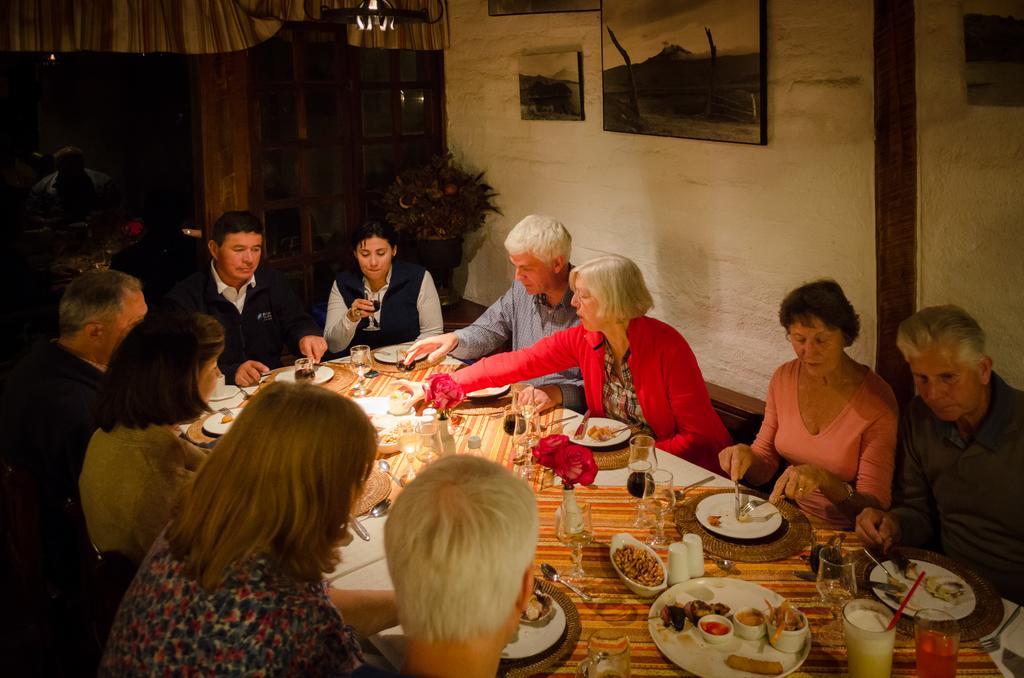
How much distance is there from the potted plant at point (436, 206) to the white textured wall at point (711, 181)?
20cm

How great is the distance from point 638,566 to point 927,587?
0.62 m

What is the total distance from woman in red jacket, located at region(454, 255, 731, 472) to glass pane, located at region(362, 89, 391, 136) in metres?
2.39

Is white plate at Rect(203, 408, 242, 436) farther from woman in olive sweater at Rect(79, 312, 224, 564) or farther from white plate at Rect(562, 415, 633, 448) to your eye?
white plate at Rect(562, 415, 633, 448)

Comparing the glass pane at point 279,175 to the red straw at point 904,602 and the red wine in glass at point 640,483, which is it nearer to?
the red wine in glass at point 640,483

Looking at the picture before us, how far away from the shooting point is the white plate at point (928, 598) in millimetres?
1854

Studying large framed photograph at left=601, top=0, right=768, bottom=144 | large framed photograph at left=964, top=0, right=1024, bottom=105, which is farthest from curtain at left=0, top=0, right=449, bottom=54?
large framed photograph at left=964, top=0, right=1024, bottom=105

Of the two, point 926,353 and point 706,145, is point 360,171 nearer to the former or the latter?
point 706,145

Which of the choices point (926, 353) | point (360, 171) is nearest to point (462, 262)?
point (360, 171)

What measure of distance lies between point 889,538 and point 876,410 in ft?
1.77

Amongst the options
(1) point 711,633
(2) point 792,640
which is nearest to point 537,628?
(1) point 711,633

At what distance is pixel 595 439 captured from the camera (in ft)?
9.21

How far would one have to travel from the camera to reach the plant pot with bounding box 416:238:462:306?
5.12 meters

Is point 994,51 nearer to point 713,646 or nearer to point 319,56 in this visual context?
point 713,646

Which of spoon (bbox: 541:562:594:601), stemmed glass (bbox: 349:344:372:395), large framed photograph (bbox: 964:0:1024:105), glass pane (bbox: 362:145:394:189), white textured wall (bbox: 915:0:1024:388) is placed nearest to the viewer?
spoon (bbox: 541:562:594:601)
